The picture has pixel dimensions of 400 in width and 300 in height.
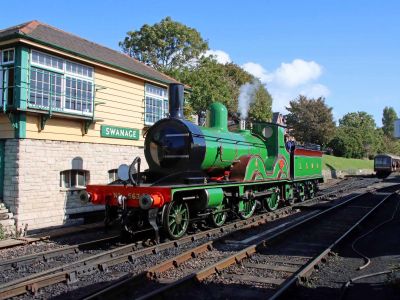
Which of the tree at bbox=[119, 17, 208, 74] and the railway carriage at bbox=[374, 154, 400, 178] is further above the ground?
the tree at bbox=[119, 17, 208, 74]

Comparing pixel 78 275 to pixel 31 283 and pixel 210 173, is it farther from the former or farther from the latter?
pixel 210 173

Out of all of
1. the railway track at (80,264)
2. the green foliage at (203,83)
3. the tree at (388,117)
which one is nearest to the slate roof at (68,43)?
the railway track at (80,264)

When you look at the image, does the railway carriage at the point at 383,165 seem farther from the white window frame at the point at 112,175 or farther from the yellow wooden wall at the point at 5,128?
the yellow wooden wall at the point at 5,128

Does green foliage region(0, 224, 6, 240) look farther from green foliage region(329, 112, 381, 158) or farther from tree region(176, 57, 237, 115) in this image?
green foliage region(329, 112, 381, 158)

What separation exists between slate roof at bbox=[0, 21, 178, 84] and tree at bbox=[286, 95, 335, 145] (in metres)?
43.7

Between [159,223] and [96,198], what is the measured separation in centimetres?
160

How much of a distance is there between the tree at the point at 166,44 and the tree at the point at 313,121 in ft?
99.9

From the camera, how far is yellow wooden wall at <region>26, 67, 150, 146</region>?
11695 millimetres

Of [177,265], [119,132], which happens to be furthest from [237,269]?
[119,132]

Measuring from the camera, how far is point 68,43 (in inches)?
507

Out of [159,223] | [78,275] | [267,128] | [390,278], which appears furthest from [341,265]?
[267,128]

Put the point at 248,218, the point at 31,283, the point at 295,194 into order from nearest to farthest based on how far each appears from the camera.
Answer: the point at 31,283
the point at 248,218
the point at 295,194

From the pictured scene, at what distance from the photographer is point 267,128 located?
1495 centimetres

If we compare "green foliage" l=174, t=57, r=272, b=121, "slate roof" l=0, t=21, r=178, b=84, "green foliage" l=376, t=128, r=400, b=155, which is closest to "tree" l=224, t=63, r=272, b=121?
"green foliage" l=174, t=57, r=272, b=121
